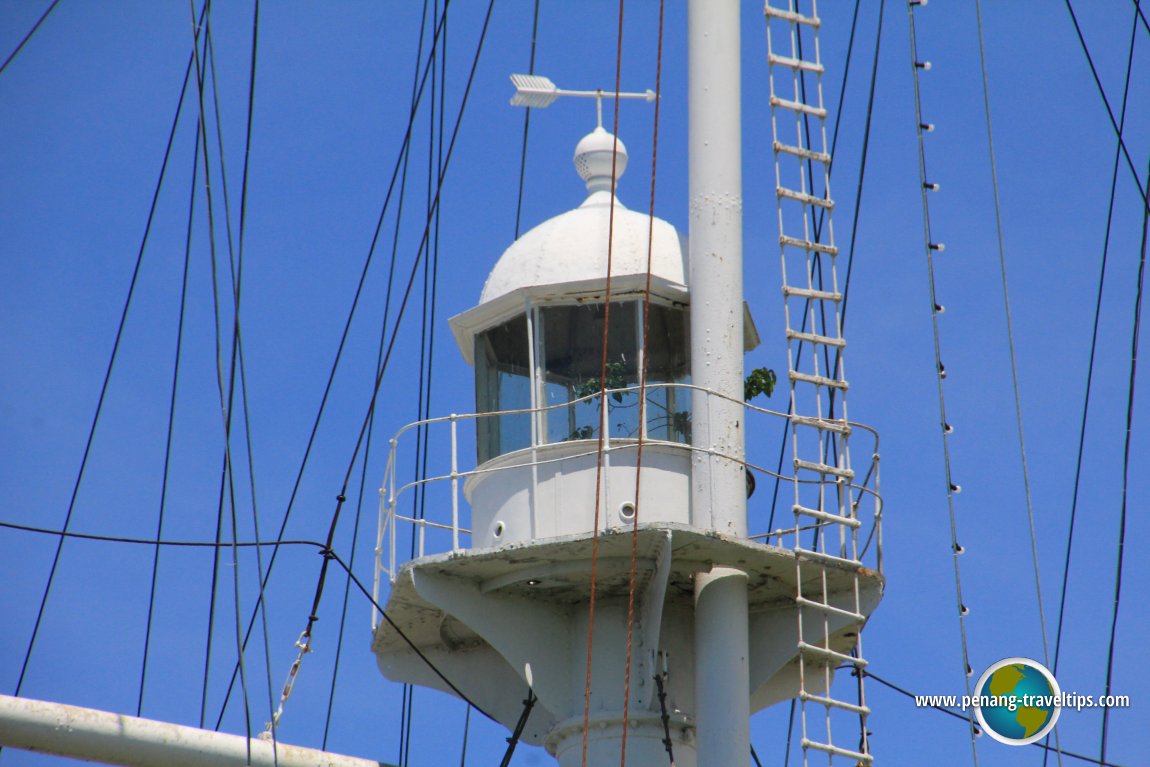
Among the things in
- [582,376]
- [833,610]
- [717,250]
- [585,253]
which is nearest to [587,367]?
[582,376]

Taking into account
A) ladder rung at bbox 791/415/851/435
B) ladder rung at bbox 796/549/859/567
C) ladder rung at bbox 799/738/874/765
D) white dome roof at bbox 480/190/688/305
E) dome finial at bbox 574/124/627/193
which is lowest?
ladder rung at bbox 799/738/874/765

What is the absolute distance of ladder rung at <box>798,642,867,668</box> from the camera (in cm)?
1809

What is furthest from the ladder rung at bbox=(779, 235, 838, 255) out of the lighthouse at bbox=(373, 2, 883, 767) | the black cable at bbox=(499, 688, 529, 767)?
the black cable at bbox=(499, 688, 529, 767)

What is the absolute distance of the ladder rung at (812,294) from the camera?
744 inches

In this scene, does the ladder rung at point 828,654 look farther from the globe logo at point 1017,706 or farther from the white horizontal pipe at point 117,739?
the white horizontal pipe at point 117,739

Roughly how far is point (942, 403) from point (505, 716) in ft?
17.1

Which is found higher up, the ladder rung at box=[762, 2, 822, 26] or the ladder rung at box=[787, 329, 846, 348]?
the ladder rung at box=[762, 2, 822, 26]

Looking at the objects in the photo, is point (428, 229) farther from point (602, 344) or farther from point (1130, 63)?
point (1130, 63)

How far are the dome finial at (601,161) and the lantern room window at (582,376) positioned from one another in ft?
5.97

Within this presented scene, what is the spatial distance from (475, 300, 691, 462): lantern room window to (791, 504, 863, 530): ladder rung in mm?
1323

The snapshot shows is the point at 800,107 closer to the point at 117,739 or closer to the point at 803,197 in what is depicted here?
the point at 803,197

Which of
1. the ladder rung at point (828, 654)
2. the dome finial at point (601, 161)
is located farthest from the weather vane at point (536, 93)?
the ladder rung at point (828, 654)

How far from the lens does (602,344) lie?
18.7 m

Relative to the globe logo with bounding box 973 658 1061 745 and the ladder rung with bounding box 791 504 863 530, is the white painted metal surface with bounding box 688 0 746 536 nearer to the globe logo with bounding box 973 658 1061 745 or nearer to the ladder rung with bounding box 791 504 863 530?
the ladder rung with bounding box 791 504 863 530
